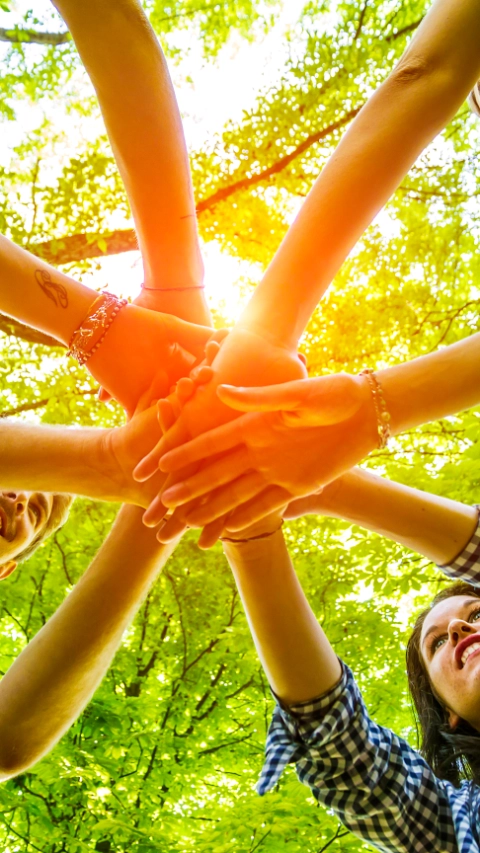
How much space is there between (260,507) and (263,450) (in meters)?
0.17

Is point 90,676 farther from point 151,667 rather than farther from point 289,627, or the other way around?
point 151,667

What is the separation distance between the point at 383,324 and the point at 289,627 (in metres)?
3.21

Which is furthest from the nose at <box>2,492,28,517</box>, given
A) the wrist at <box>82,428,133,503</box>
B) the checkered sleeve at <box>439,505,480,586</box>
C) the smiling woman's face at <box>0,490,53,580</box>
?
the checkered sleeve at <box>439,505,480,586</box>

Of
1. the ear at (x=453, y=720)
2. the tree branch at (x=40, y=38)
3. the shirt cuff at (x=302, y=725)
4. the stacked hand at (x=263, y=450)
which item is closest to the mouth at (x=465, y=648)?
the ear at (x=453, y=720)

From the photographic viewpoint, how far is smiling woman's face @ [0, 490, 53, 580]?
2.25 metres

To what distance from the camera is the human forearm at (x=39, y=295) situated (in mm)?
1736

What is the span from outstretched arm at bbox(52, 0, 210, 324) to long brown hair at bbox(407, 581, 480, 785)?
6.18 feet

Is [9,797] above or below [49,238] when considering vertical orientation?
Result: below

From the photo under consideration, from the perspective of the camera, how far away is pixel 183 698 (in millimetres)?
3873

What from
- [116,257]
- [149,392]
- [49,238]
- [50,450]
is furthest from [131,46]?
[116,257]

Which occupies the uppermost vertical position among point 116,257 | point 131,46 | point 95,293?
point 116,257

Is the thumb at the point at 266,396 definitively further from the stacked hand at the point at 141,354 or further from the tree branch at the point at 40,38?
the tree branch at the point at 40,38

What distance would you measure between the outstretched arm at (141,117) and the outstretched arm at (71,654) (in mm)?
982

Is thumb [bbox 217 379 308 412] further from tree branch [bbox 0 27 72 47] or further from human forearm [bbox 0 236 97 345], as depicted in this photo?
tree branch [bbox 0 27 72 47]
